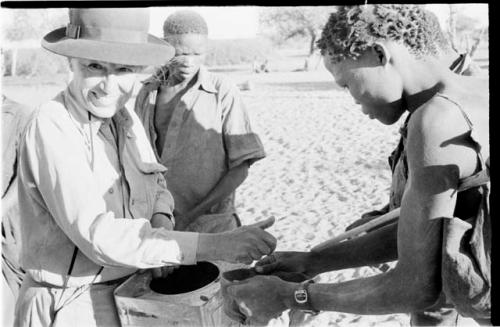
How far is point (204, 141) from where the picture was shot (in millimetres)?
2908

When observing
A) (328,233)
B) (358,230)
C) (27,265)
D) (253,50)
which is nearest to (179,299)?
(27,265)

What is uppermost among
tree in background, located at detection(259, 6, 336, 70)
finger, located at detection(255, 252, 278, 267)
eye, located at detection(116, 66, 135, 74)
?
eye, located at detection(116, 66, 135, 74)

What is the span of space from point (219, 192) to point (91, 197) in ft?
4.17

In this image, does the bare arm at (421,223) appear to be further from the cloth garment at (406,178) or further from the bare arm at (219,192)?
the bare arm at (219,192)

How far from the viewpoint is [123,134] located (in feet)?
6.26

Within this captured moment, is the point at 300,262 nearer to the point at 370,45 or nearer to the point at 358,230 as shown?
the point at 358,230

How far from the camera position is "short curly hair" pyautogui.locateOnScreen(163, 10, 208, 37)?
2.81m

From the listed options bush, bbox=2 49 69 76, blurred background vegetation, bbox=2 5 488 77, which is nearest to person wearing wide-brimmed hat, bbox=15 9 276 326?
blurred background vegetation, bbox=2 5 488 77

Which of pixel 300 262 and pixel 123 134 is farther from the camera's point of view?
pixel 300 262

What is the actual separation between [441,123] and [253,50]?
9.27 metres

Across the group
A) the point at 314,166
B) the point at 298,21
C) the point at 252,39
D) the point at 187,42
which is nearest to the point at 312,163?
the point at 314,166

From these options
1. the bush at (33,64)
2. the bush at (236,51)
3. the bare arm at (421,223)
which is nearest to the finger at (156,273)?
the bare arm at (421,223)

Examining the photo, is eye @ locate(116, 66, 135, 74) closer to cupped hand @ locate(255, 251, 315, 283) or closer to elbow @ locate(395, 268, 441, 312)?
cupped hand @ locate(255, 251, 315, 283)

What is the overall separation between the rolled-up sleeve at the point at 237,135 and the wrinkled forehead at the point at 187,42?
0.24 meters
